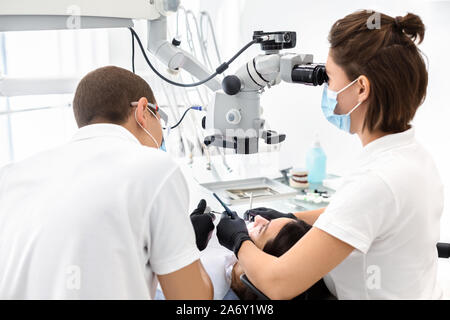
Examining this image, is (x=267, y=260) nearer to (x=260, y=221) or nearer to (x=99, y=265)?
(x=260, y=221)

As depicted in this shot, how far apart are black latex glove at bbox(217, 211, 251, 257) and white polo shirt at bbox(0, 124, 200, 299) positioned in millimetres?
324

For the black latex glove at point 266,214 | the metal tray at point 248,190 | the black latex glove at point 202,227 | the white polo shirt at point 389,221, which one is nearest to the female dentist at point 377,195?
the white polo shirt at point 389,221

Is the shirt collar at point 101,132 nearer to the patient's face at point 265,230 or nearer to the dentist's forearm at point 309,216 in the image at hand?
the patient's face at point 265,230

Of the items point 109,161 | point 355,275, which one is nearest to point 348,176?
point 355,275

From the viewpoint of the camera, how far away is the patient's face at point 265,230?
1.25 meters

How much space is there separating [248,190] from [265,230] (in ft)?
1.93

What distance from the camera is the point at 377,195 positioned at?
0.88 m

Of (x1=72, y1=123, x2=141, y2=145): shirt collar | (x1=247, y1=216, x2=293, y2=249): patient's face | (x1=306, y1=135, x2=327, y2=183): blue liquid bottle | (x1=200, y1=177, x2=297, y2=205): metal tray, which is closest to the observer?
(x1=72, y1=123, x2=141, y2=145): shirt collar

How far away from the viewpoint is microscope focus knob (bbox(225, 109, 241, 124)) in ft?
3.95

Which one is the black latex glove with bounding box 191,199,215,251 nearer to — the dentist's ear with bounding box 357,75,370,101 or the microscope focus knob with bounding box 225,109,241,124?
the microscope focus knob with bounding box 225,109,241,124

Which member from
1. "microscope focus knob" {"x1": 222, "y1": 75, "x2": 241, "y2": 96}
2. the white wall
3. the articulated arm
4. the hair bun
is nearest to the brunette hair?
the hair bun

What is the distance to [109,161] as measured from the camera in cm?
79
